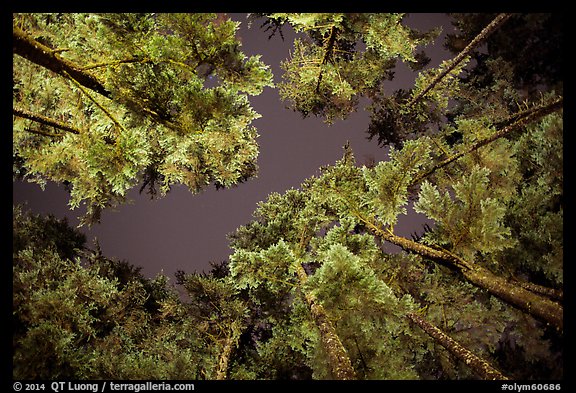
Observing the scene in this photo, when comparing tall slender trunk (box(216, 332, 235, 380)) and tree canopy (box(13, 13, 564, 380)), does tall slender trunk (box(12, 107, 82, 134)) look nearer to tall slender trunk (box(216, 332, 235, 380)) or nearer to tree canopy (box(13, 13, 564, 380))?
tree canopy (box(13, 13, 564, 380))

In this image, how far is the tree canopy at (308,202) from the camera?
549 cm

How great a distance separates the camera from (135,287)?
1241 centimetres

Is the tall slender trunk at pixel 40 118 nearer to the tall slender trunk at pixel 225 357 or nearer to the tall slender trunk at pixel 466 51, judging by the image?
the tall slender trunk at pixel 225 357

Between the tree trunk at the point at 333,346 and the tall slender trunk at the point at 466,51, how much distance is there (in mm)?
7237

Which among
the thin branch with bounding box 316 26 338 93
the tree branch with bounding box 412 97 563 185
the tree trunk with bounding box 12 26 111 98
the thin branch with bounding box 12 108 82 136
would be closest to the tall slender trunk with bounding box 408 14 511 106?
the tree branch with bounding box 412 97 563 185

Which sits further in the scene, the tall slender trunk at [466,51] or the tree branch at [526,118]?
the tall slender trunk at [466,51]

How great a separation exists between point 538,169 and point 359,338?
8.31 metres

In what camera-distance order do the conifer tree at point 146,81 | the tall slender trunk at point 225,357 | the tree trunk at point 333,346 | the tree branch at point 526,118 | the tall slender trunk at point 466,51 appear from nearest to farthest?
the conifer tree at point 146,81 → the tree branch at point 526,118 → the tree trunk at point 333,346 → the tall slender trunk at point 466,51 → the tall slender trunk at point 225,357

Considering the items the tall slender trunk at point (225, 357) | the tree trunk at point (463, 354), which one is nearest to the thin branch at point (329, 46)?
the tree trunk at point (463, 354)

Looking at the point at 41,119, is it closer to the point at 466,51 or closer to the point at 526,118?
the point at 466,51

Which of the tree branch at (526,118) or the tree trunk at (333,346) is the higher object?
the tree branch at (526,118)

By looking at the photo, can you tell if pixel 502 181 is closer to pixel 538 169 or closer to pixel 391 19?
pixel 538 169

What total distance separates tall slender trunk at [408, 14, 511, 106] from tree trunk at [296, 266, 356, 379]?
7.24 meters

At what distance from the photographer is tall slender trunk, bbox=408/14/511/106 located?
255 inches
